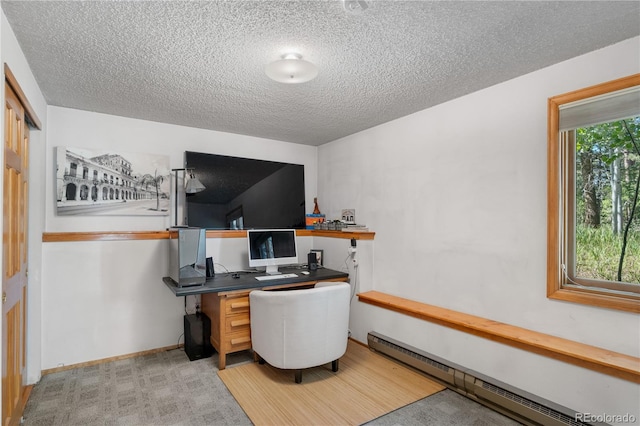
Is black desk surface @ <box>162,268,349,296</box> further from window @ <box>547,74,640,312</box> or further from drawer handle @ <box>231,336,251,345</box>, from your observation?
window @ <box>547,74,640,312</box>

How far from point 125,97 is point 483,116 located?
3.03 meters

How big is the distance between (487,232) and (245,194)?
8.63ft

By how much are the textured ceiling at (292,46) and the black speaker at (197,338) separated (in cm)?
206

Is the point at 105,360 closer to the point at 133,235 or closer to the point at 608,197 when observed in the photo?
the point at 133,235

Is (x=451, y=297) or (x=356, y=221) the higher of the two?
(x=356, y=221)

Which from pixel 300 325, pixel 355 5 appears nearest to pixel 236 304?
pixel 300 325

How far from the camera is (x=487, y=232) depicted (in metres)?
2.70

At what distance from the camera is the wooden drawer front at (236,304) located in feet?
9.92

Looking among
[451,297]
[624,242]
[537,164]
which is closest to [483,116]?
[537,164]

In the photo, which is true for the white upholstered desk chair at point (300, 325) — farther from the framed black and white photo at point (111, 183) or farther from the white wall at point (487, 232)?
the framed black and white photo at point (111, 183)

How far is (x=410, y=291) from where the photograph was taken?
10.9ft

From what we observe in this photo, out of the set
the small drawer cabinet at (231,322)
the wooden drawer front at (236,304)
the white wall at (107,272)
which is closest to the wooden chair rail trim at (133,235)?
the white wall at (107,272)

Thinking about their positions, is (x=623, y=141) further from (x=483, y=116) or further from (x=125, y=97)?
(x=125, y=97)

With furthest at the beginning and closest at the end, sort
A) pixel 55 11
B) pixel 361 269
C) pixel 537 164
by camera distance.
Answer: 1. pixel 361 269
2. pixel 537 164
3. pixel 55 11
